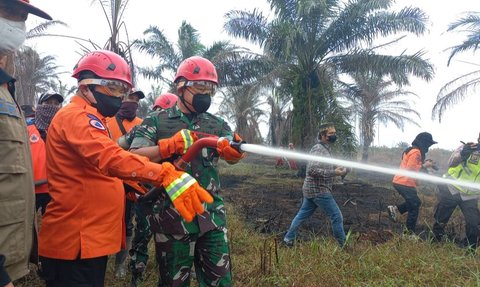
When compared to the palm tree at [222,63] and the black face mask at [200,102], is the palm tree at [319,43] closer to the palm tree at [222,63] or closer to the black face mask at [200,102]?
the palm tree at [222,63]

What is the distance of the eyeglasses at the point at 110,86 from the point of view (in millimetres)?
2250

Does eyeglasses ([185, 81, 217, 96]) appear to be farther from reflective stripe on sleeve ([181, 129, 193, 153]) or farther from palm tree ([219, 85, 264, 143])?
palm tree ([219, 85, 264, 143])

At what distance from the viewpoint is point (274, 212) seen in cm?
773

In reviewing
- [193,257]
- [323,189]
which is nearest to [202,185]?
[193,257]

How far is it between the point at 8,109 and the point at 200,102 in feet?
4.33

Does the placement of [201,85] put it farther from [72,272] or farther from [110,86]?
[72,272]

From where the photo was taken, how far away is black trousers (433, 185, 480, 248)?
527 cm

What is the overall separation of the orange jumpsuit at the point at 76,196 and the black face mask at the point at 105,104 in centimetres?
10

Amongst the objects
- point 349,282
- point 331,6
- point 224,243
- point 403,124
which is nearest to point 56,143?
point 224,243

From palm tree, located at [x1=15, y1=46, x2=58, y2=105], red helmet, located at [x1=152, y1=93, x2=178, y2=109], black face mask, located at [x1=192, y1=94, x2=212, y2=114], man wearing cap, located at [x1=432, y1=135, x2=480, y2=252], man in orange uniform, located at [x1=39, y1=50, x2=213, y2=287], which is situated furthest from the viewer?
palm tree, located at [x1=15, y1=46, x2=58, y2=105]

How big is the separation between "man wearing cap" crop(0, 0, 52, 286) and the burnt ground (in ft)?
14.9

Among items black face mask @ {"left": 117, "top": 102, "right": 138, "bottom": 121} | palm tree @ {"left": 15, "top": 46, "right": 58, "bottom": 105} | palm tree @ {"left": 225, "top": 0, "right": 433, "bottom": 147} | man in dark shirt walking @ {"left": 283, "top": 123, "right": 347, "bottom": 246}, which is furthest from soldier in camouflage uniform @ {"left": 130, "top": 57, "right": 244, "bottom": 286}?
palm tree @ {"left": 15, "top": 46, "right": 58, "bottom": 105}

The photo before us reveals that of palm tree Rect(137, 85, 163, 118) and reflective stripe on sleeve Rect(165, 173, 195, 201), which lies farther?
palm tree Rect(137, 85, 163, 118)

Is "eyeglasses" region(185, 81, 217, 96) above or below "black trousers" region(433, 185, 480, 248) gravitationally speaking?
above
